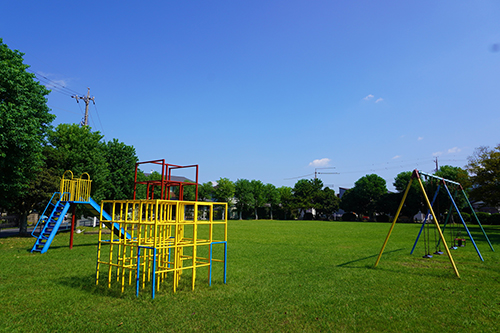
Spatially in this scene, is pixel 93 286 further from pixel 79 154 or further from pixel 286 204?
pixel 286 204

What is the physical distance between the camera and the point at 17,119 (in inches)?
634

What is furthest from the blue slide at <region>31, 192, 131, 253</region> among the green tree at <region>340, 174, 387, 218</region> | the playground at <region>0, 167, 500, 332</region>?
the green tree at <region>340, 174, 387, 218</region>

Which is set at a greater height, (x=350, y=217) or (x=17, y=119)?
(x=17, y=119)

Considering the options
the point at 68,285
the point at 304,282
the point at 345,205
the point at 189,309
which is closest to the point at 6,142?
the point at 68,285

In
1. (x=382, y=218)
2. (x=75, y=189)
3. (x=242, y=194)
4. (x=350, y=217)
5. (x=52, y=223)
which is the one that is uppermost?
(x=242, y=194)

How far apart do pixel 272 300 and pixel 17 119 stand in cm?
1636

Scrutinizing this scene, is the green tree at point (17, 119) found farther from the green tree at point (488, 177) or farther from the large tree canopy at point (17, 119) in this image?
the green tree at point (488, 177)

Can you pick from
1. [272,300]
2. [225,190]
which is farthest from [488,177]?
[225,190]

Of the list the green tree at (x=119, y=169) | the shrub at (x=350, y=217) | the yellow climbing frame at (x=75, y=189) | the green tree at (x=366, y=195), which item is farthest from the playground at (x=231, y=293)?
the shrub at (x=350, y=217)

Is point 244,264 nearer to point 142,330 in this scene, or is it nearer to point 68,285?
point 68,285

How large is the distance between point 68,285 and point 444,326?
28.1ft

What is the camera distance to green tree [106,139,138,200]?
111ft


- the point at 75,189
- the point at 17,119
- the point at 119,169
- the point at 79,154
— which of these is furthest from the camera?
the point at 119,169

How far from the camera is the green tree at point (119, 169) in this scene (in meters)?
33.8
